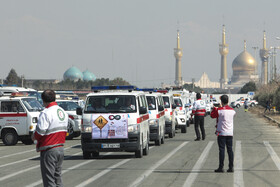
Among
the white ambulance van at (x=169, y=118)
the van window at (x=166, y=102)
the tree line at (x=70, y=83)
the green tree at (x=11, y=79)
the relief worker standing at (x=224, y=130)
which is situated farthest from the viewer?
the tree line at (x=70, y=83)

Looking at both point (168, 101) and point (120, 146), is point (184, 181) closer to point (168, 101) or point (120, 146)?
point (120, 146)

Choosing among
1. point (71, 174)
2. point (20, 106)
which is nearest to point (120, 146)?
point (71, 174)

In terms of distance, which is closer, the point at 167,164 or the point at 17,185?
the point at 17,185

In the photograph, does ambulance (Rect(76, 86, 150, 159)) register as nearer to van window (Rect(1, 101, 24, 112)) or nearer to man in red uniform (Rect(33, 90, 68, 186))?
van window (Rect(1, 101, 24, 112))

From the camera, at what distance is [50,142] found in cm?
901

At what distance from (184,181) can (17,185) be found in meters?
3.21

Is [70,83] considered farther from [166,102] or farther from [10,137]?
[10,137]

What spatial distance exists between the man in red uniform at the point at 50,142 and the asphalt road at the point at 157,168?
344 centimetres

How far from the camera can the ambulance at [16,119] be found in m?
24.7

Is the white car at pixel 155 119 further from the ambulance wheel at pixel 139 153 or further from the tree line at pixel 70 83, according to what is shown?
the tree line at pixel 70 83

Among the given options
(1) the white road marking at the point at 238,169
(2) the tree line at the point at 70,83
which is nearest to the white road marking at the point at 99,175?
(1) the white road marking at the point at 238,169

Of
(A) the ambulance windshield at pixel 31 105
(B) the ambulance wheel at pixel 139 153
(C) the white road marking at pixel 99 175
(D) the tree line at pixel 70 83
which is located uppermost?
(D) the tree line at pixel 70 83

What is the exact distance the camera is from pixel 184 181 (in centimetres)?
1289

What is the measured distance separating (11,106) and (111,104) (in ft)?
27.2
